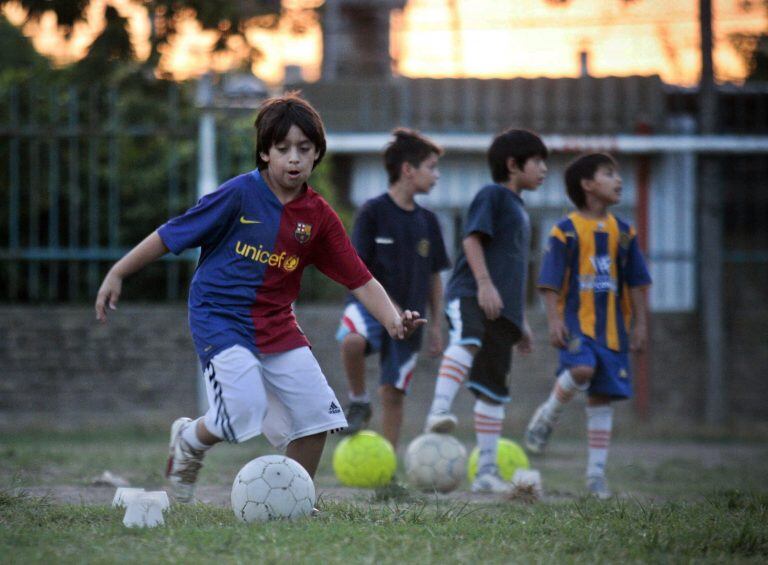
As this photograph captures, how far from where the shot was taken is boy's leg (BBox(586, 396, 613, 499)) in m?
6.29

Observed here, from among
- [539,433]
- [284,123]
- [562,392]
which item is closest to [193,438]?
[284,123]

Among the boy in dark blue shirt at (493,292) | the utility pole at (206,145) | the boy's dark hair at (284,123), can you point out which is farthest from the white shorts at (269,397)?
the utility pole at (206,145)

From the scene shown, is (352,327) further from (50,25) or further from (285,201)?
(50,25)

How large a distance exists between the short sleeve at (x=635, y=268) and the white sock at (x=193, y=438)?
3016 mm

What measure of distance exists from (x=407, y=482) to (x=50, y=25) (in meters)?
6.27

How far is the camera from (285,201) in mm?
4520

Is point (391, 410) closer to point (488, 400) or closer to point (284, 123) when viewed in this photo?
point (488, 400)

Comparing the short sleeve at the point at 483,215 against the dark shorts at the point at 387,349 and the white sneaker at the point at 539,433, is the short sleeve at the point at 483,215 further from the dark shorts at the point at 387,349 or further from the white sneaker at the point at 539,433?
the white sneaker at the point at 539,433

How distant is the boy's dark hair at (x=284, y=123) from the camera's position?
443 centimetres

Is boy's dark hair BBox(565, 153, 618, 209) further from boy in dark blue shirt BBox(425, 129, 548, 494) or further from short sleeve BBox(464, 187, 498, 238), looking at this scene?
short sleeve BBox(464, 187, 498, 238)

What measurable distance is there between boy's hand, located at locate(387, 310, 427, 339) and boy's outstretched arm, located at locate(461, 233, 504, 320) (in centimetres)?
155

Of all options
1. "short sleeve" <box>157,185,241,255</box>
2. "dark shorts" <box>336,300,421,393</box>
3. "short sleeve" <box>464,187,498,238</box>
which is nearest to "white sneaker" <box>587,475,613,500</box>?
"dark shorts" <box>336,300,421,393</box>

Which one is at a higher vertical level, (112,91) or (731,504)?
(112,91)

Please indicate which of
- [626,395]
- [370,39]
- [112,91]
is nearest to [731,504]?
[626,395]
